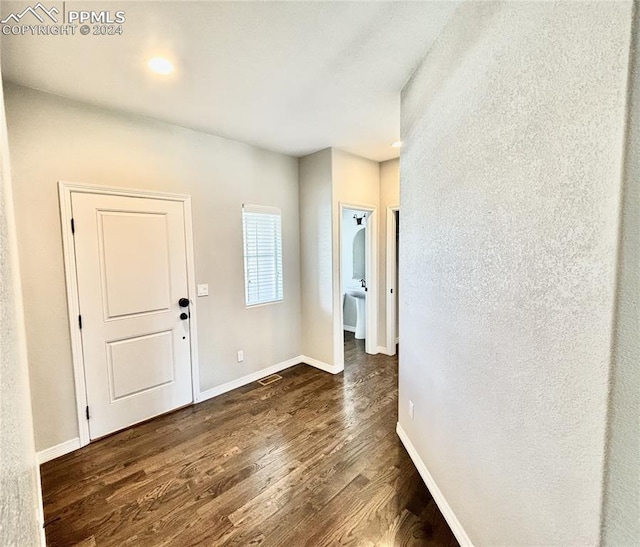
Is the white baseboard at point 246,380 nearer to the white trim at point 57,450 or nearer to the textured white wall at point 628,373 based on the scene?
the white trim at point 57,450

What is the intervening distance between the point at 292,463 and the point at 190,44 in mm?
2750

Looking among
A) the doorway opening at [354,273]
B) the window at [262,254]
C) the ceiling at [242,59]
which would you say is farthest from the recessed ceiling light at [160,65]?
the doorway opening at [354,273]

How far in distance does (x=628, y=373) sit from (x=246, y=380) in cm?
329

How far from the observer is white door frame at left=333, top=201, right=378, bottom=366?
3594mm

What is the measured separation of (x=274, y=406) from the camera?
293 cm

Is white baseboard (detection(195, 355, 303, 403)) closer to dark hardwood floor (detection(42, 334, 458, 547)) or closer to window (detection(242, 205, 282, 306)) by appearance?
dark hardwood floor (detection(42, 334, 458, 547))

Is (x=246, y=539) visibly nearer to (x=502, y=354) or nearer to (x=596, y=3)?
(x=502, y=354)

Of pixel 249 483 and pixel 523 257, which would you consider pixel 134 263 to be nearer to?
pixel 249 483

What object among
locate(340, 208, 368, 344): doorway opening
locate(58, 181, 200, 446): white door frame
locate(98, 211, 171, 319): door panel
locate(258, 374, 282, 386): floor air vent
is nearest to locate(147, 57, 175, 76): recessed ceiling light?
locate(58, 181, 200, 446): white door frame

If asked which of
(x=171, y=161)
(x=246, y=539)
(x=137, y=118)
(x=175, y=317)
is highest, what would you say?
(x=137, y=118)

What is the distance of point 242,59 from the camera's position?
5.99 feet

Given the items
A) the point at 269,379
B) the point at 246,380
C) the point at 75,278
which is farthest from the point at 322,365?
the point at 75,278

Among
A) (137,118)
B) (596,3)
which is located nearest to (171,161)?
(137,118)

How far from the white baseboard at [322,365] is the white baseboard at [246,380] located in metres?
0.08
